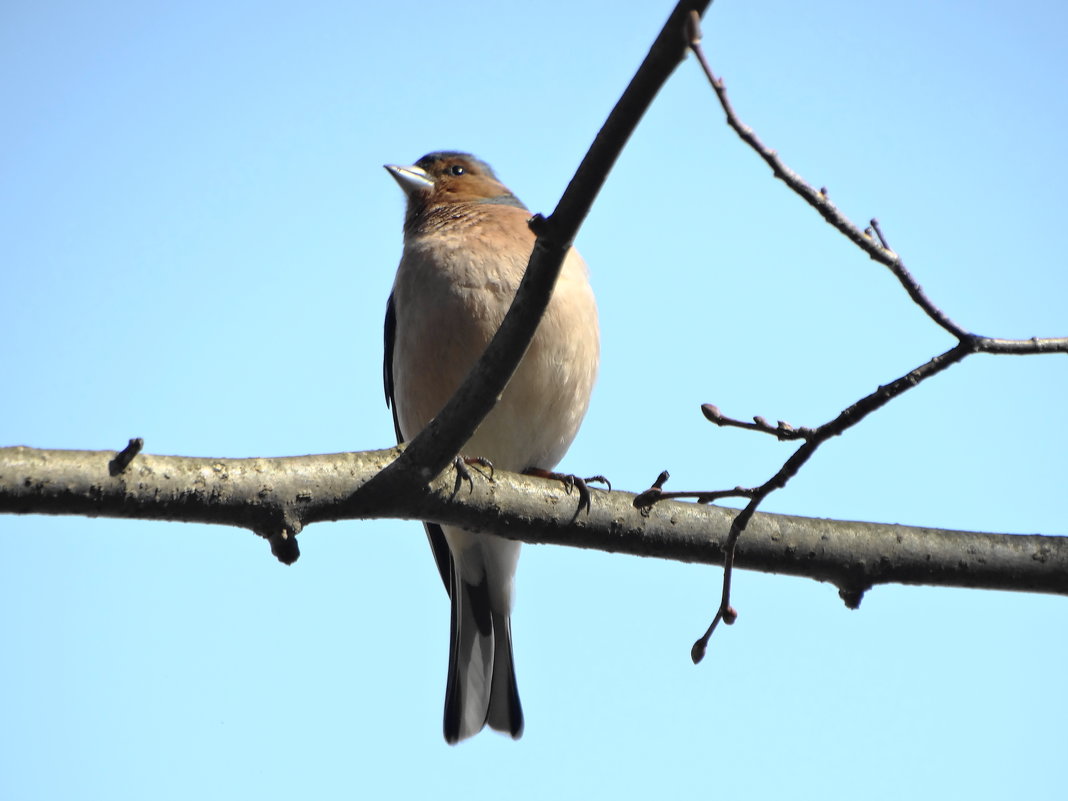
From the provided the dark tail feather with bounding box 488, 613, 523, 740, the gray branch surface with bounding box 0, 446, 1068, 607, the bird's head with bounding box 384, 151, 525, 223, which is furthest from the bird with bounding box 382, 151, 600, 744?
the gray branch surface with bounding box 0, 446, 1068, 607

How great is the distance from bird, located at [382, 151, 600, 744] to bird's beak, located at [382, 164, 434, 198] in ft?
1.30

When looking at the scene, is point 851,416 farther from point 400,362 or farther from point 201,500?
point 400,362

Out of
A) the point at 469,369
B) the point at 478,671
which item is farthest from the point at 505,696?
the point at 469,369

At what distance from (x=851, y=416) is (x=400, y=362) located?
3.24 metres

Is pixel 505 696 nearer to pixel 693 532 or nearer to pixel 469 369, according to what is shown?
pixel 469 369

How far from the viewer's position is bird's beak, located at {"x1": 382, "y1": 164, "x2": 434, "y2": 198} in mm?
7062

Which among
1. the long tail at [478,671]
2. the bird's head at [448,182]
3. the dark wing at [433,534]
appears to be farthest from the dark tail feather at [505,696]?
the bird's head at [448,182]

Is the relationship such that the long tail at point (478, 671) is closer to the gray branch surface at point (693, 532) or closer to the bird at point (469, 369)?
the bird at point (469, 369)

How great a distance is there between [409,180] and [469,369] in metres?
2.25

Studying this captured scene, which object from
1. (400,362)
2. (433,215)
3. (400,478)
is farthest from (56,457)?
(433,215)

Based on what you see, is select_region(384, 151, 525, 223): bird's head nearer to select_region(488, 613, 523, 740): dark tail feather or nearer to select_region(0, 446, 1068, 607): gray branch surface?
select_region(488, 613, 523, 740): dark tail feather

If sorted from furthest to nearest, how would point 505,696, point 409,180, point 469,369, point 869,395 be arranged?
point 409,180 → point 505,696 → point 469,369 → point 869,395

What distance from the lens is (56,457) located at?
2.98m

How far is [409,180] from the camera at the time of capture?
7.08 meters
